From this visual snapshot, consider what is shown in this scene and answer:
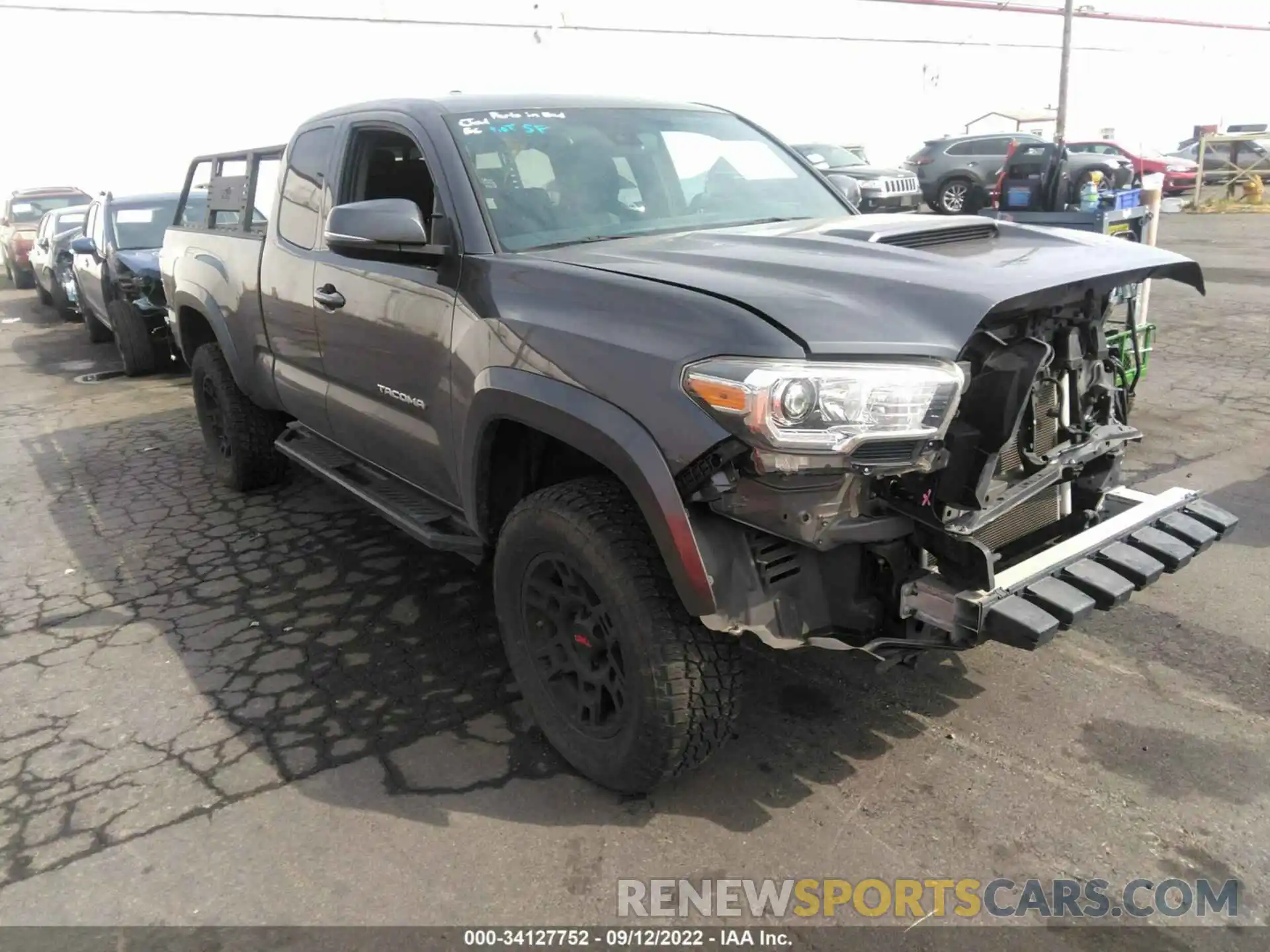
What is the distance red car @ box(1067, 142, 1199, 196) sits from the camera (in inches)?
839

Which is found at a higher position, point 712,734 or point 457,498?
point 457,498

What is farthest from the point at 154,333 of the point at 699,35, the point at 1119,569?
the point at 699,35

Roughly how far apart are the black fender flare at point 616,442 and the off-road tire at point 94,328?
34.9 ft

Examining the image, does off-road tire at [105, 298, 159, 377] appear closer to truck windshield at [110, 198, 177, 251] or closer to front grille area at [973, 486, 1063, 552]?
truck windshield at [110, 198, 177, 251]

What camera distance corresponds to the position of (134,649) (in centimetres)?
395

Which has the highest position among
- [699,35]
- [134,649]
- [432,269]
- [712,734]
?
[699,35]

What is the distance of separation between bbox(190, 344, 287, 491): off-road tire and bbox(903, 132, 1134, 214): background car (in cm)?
1743

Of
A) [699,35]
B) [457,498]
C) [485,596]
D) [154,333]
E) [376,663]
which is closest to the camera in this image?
[457,498]

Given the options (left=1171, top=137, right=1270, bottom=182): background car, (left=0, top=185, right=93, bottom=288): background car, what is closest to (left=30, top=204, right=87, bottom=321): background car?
(left=0, top=185, right=93, bottom=288): background car

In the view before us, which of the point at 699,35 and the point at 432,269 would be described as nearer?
the point at 432,269

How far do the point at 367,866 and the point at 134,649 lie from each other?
1.86 metres

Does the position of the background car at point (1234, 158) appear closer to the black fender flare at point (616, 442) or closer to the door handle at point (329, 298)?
the door handle at point (329, 298)

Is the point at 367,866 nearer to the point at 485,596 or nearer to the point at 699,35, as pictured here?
the point at 485,596

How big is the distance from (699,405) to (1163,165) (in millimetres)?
26579
